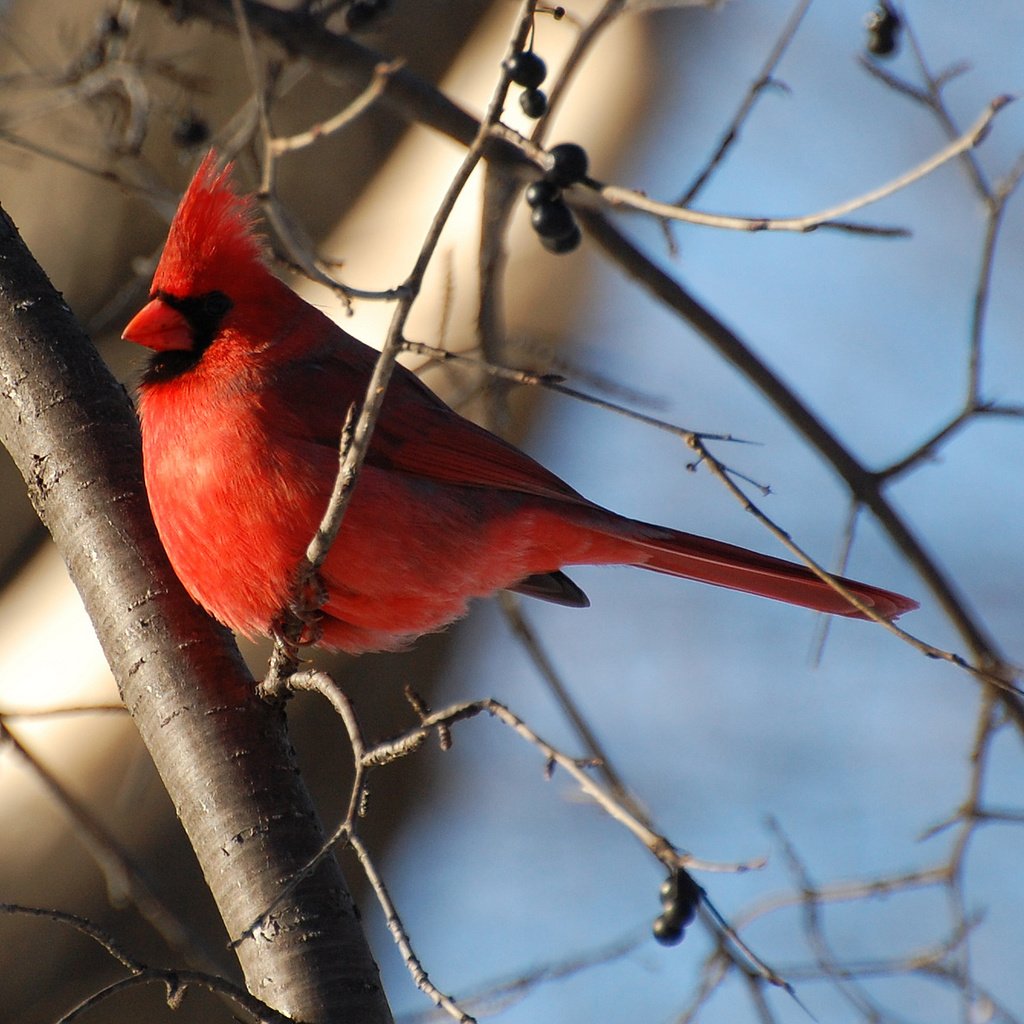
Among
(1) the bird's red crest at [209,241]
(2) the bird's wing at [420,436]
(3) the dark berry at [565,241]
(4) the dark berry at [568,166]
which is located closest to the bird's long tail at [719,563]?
(2) the bird's wing at [420,436]

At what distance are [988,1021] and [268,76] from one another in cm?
252

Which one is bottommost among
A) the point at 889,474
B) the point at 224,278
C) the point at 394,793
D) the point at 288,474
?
the point at 394,793

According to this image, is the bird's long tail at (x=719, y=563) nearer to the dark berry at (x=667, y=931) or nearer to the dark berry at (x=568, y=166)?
the dark berry at (x=568, y=166)

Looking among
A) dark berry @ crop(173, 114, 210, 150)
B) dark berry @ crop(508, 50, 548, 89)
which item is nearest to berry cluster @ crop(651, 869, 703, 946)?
dark berry @ crop(508, 50, 548, 89)

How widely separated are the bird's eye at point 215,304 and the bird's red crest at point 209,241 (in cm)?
2

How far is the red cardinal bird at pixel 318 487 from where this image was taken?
2.48 m

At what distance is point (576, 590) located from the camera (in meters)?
3.22

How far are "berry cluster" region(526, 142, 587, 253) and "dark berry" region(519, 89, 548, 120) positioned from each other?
76 mm

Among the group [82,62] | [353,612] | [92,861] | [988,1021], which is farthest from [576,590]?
[82,62]

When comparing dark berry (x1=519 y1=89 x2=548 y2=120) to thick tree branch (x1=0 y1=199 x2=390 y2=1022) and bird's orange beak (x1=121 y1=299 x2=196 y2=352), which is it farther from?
thick tree branch (x1=0 y1=199 x2=390 y2=1022)

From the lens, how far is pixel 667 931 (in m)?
2.25

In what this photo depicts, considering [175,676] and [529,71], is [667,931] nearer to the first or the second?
[175,676]

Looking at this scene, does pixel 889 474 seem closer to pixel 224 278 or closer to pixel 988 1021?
pixel 988 1021

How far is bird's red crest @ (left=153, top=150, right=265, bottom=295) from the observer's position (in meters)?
2.77
